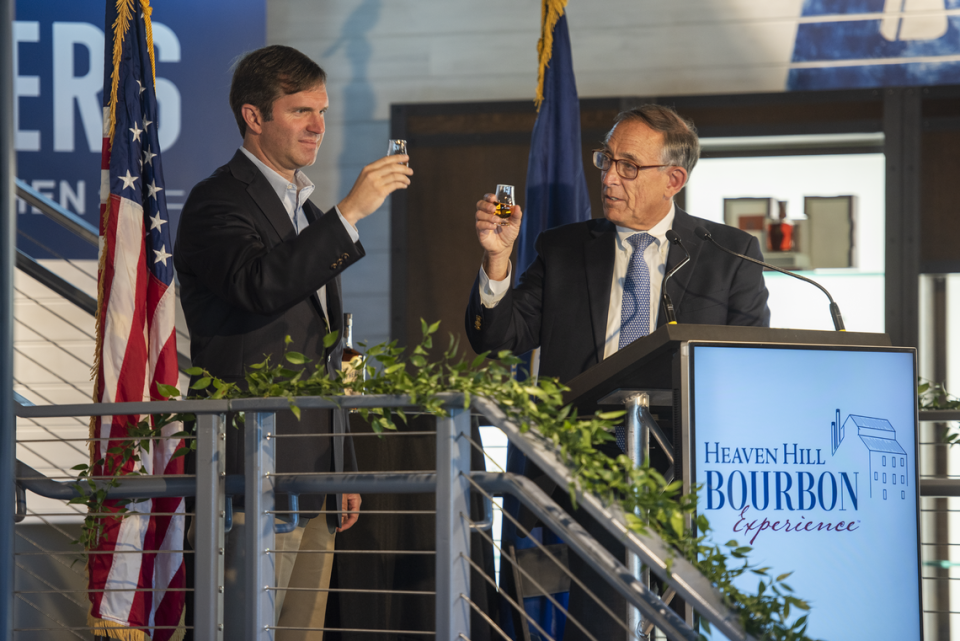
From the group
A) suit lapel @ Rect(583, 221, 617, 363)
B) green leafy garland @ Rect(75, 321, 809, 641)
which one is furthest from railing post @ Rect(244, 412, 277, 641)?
suit lapel @ Rect(583, 221, 617, 363)

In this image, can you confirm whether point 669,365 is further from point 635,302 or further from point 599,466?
point 635,302

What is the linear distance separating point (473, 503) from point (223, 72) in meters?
2.58

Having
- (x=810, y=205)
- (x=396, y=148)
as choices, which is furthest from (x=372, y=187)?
(x=810, y=205)

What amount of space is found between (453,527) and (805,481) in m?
0.66

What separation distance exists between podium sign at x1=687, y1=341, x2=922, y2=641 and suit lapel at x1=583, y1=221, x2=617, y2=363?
28.9 inches

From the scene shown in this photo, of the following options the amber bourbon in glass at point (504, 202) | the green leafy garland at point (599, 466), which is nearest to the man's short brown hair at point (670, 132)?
the amber bourbon in glass at point (504, 202)

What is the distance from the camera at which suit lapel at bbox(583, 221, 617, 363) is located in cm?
253

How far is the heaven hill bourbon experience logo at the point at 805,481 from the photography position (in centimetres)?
174

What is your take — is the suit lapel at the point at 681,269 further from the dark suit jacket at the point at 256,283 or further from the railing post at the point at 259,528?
the railing post at the point at 259,528

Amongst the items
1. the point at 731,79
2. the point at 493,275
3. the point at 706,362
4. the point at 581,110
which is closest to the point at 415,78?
the point at 581,110

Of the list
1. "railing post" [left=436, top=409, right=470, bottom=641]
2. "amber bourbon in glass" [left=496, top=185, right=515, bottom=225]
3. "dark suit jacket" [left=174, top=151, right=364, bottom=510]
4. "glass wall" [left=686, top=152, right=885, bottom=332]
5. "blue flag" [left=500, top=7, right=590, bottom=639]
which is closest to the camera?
"railing post" [left=436, top=409, right=470, bottom=641]

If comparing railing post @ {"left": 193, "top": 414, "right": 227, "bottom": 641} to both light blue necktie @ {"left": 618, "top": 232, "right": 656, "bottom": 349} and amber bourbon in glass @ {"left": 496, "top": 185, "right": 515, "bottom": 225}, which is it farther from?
light blue necktie @ {"left": 618, "top": 232, "right": 656, "bottom": 349}

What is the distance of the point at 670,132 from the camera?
2.66 meters

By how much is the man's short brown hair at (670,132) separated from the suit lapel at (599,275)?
0.25 meters
